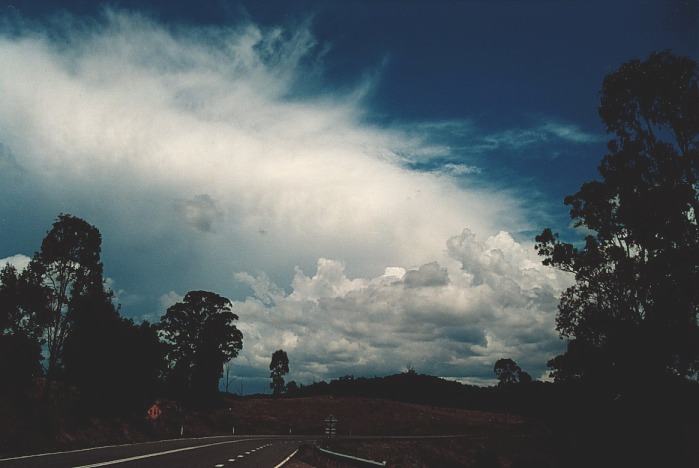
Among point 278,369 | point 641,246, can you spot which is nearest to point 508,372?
point 278,369

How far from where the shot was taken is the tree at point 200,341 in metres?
69.1

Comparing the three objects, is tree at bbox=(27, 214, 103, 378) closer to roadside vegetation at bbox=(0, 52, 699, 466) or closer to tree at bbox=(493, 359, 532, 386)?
roadside vegetation at bbox=(0, 52, 699, 466)

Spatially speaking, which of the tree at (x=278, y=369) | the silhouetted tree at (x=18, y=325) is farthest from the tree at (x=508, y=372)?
the silhouetted tree at (x=18, y=325)

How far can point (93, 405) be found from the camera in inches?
1511

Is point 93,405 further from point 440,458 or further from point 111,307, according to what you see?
point 440,458

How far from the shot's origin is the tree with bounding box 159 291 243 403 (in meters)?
69.1

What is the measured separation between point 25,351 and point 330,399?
82.3 meters

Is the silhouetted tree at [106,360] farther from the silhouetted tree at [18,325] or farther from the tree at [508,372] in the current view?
the tree at [508,372]

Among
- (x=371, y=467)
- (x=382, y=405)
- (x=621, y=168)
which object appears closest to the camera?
(x=371, y=467)

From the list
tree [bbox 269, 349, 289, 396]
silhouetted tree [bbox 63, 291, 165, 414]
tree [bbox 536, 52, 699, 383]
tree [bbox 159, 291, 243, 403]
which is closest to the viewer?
tree [bbox 536, 52, 699, 383]

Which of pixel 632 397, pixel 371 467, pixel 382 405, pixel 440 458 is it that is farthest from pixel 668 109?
pixel 382 405

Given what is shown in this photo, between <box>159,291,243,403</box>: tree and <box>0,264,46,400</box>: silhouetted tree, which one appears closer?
<box>0,264,46,400</box>: silhouetted tree

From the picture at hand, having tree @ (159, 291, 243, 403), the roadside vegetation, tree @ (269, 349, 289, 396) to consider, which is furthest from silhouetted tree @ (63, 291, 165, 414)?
tree @ (269, 349, 289, 396)

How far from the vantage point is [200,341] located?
7094 centimetres
